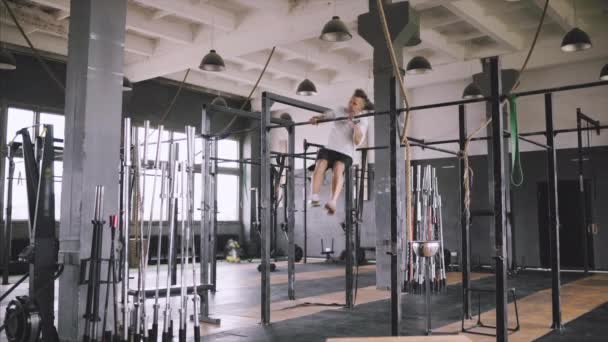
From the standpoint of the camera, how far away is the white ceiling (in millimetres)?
9180

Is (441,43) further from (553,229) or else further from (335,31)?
(553,229)

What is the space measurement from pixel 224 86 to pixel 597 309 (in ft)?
35.6

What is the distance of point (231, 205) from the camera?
15594 millimetres

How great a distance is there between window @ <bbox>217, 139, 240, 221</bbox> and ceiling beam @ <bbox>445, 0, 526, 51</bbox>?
8.01 meters

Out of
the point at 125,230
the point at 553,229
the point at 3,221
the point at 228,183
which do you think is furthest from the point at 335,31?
the point at 228,183

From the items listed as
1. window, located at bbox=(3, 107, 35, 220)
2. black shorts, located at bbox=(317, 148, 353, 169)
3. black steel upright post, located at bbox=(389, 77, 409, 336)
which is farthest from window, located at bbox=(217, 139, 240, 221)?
black steel upright post, located at bbox=(389, 77, 409, 336)

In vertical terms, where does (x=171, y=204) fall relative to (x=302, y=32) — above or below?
below

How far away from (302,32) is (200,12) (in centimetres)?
181

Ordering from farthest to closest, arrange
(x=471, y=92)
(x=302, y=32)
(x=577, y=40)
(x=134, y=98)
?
(x=134, y=98) < (x=471, y=92) < (x=302, y=32) < (x=577, y=40)

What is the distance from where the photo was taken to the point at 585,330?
4.95 metres

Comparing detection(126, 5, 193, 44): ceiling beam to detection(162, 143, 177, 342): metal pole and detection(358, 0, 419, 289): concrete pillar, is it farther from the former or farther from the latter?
detection(162, 143, 177, 342): metal pole

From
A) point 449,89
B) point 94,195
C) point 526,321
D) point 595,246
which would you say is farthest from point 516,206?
point 94,195

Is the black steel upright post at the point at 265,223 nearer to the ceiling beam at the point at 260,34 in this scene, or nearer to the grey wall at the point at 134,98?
the ceiling beam at the point at 260,34

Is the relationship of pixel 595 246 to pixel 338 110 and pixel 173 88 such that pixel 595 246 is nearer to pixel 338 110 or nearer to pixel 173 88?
pixel 338 110
